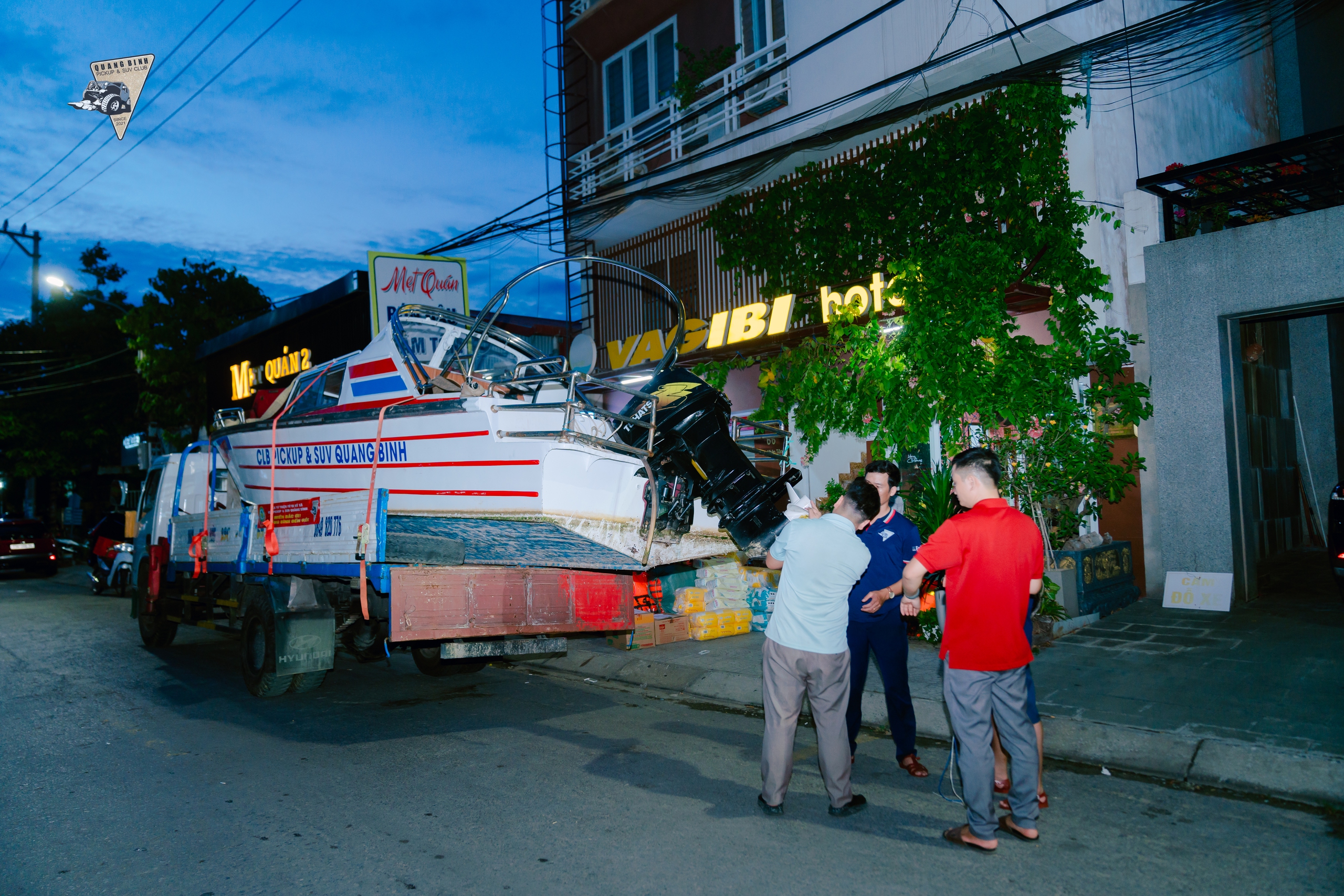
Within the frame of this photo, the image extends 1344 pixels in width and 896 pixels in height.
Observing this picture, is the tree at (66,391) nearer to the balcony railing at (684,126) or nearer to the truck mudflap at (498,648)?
the balcony railing at (684,126)

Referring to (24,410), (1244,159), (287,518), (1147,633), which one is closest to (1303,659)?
(1147,633)

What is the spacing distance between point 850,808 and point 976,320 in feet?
20.3

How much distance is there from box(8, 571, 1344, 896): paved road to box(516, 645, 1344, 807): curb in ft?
0.87

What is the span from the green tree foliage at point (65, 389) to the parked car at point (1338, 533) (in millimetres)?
31205

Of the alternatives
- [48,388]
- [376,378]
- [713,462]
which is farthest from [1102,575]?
[48,388]

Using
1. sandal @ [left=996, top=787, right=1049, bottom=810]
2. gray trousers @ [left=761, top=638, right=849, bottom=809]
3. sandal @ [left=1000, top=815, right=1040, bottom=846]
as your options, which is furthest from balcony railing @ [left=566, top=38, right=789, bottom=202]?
sandal @ [left=1000, top=815, right=1040, bottom=846]

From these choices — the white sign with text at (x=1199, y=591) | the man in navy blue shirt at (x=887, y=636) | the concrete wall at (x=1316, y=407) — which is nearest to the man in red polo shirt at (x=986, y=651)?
the man in navy blue shirt at (x=887, y=636)

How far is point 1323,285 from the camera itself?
29.6ft

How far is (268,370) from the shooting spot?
73.5ft

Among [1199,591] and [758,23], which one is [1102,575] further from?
[758,23]

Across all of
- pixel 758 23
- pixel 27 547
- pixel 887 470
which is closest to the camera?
pixel 887 470

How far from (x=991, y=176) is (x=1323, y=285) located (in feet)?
12.0

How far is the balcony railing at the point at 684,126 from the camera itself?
14.0m

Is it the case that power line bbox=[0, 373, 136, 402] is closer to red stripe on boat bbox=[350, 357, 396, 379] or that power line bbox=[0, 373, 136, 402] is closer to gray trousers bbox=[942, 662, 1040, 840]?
red stripe on boat bbox=[350, 357, 396, 379]
